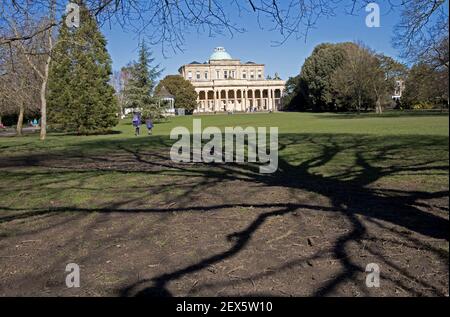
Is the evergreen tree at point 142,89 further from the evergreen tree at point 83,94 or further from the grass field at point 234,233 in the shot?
the grass field at point 234,233

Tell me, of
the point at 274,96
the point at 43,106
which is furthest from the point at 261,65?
the point at 43,106

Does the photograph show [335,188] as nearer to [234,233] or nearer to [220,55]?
[234,233]

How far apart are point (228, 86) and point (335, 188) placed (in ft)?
384

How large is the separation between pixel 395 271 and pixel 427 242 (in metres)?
0.80

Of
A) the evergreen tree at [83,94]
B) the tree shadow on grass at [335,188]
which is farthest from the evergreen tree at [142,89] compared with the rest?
the tree shadow on grass at [335,188]

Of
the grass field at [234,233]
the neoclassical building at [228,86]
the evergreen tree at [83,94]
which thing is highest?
the neoclassical building at [228,86]

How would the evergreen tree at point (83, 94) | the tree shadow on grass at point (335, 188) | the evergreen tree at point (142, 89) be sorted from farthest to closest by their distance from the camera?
the evergreen tree at point (142, 89), the evergreen tree at point (83, 94), the tree shadow on grass at point (335, 188)

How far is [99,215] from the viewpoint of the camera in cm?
610

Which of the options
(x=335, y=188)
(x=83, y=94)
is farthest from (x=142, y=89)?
(x=335, y=188)

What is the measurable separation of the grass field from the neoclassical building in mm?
111208

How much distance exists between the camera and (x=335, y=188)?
7504mm

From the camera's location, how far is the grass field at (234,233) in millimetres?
3555

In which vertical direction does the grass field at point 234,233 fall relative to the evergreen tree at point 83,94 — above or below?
below

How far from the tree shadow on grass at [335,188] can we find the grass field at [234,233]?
2cm
